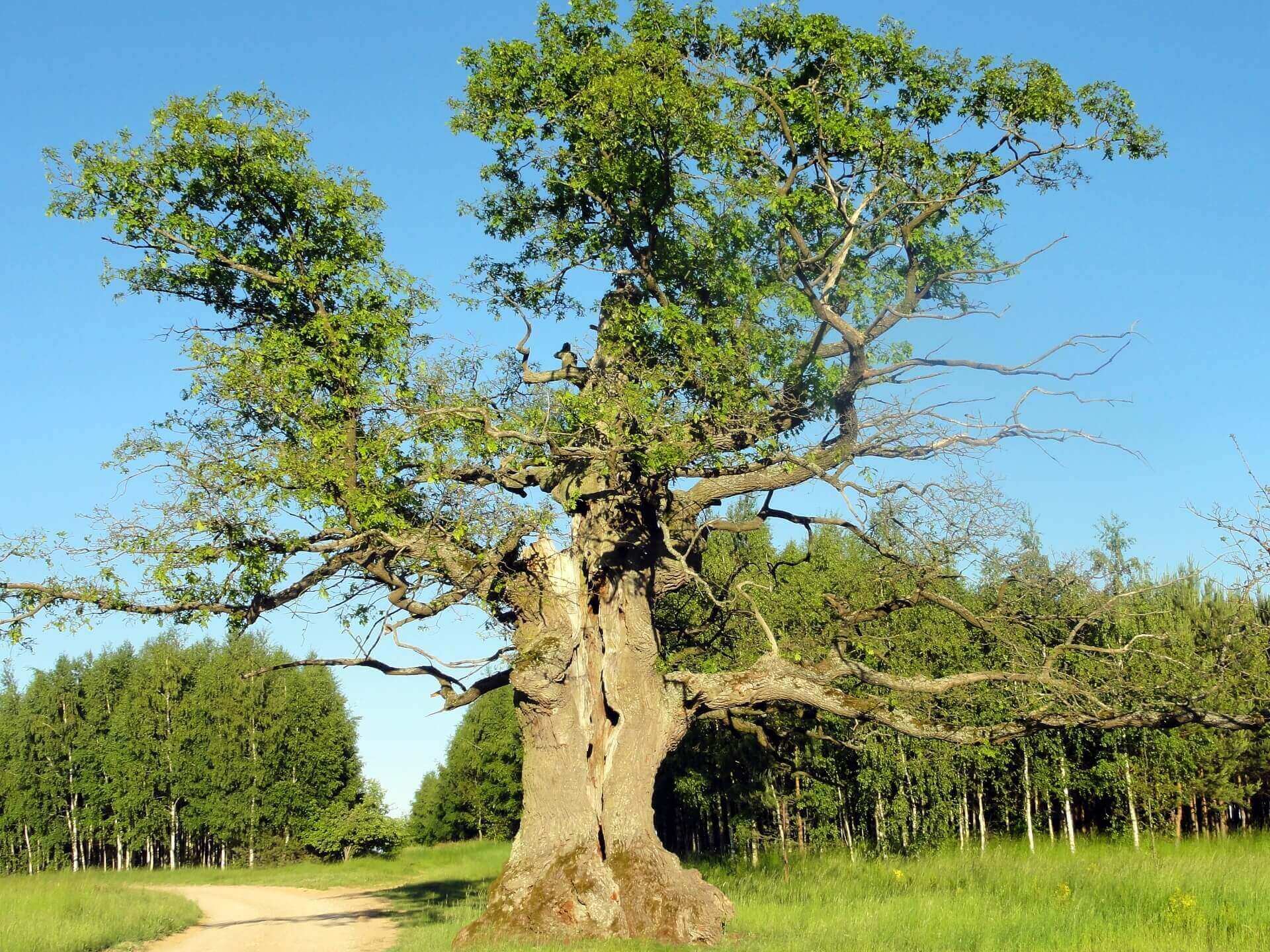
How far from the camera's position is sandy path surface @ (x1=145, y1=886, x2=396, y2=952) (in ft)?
55.1

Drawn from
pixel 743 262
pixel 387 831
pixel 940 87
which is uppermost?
pixel 940 87

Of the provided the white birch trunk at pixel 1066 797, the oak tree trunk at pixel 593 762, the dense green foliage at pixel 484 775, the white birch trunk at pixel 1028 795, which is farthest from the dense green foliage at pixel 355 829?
the oak tree trunk at pixel 593 762

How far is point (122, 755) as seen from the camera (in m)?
47.2

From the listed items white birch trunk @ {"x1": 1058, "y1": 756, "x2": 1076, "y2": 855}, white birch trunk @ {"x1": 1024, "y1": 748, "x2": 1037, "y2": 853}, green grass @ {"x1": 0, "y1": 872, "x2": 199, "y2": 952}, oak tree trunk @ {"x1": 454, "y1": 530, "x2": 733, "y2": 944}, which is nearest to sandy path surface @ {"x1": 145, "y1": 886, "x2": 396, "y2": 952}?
green grass @ {"x1": 0, "y1": 872, "x2": 199, "y2": 952}

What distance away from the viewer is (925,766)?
26375 mm

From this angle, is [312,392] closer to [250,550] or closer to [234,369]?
[234,369]

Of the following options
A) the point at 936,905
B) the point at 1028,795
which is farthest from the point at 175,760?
the point at 936,905

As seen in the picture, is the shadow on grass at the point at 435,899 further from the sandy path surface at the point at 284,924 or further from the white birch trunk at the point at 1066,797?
the white birch trunk at the point at 1066,797

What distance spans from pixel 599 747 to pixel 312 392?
22.4 ft

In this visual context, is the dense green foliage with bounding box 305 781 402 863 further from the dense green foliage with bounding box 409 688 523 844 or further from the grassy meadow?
the grassy meadow

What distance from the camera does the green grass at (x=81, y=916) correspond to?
53.4ft

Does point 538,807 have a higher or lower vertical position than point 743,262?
lower

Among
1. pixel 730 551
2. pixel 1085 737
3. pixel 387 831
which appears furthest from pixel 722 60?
pixel 387 831

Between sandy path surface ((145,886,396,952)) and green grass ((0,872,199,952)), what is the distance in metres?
0.55
